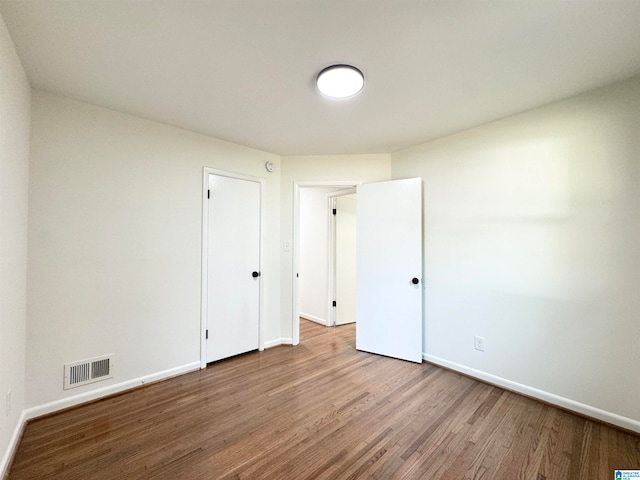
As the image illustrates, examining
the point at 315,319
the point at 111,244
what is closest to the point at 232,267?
the point at 111,244

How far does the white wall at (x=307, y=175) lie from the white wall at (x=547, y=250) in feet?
2.24

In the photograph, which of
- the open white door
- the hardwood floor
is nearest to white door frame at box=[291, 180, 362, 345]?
the open white door

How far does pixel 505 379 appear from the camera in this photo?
2.42 meters

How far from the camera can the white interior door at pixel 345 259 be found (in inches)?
167

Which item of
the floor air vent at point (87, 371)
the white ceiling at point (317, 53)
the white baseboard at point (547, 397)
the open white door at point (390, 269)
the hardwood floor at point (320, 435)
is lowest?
the hardwood floor at point (320, 435)

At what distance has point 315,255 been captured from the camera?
Answer: 4.42m

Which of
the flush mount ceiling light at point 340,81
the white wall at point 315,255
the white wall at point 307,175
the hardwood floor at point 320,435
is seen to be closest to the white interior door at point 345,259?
the white wall at point 315,255

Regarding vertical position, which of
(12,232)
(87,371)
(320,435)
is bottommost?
(320,435)

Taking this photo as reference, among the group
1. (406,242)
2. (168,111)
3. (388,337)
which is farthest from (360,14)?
(388,337)

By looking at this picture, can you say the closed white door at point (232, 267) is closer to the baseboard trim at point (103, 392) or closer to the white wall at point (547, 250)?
the baseboard trim at point (103, 392)

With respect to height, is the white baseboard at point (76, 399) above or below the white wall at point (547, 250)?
below

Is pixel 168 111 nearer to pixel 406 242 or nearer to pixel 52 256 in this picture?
pixel 52 256

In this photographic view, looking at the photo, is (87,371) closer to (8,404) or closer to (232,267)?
(8,404)

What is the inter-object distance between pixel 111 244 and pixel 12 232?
0.67m
